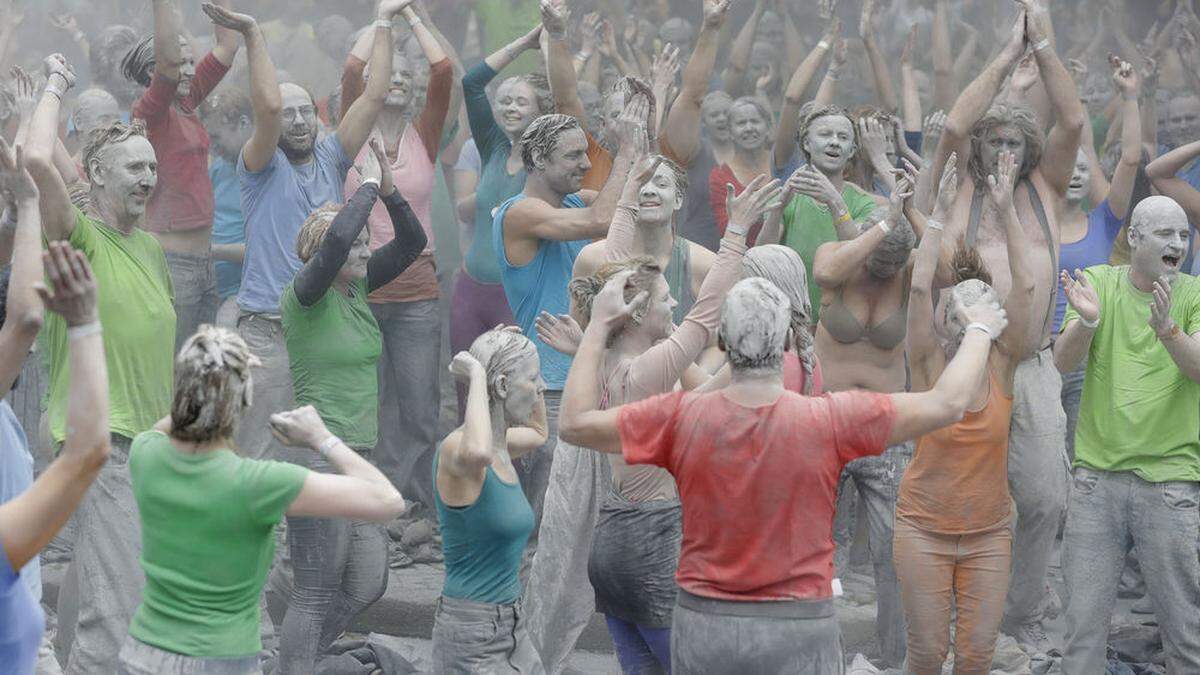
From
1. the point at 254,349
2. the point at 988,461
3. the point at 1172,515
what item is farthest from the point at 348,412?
the point at 1172,515

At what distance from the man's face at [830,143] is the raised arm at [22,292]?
3.64 meters

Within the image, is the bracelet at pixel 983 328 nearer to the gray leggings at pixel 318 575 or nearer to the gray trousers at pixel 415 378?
the gray leggings at pixel 318 575

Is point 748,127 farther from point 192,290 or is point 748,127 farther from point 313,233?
point 313,233

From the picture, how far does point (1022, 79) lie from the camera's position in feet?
24.0

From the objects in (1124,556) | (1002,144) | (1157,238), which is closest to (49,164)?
(1002,144)

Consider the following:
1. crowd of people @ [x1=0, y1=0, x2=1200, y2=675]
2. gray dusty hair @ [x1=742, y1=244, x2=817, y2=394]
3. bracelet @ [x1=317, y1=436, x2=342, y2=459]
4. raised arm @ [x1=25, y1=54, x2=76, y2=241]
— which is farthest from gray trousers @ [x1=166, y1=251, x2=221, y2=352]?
bracelet @ [x1=317, y1=436, x2=342, y2=459]

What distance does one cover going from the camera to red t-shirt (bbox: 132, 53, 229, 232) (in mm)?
8070

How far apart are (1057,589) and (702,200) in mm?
2728

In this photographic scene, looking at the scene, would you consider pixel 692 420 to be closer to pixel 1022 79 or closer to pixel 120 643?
pixel 120 643

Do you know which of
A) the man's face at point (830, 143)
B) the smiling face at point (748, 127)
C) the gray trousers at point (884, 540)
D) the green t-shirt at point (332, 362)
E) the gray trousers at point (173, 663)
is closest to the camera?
the gray trousers at point (173, 663)

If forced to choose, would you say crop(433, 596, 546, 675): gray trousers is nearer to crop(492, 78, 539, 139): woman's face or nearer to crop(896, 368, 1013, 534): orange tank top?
crop(896, 368, 1013, 534): orange tank top

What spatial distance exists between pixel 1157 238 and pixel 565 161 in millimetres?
2321

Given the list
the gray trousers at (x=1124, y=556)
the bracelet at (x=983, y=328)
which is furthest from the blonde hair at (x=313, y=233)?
the gray trousers at (x=1124, y=556)

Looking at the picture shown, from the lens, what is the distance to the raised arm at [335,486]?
4.03 metres
